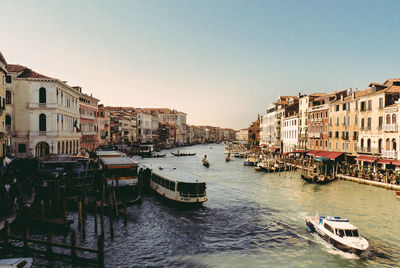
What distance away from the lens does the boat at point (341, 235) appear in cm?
1439

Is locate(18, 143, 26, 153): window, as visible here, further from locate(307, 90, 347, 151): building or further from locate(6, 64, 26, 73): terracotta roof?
locate(307, 90, 347, 151): building

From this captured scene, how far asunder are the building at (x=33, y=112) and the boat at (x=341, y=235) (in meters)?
31.4

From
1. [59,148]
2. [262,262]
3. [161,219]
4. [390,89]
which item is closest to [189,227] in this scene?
[161,219]

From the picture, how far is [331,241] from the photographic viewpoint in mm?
15477

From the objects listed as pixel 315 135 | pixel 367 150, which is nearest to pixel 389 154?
pixel 367 150

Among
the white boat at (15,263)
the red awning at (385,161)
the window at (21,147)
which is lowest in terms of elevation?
the white boat at (15,263)

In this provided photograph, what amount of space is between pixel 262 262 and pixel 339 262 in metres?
3.54

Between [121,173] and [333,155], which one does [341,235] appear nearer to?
[121,173]

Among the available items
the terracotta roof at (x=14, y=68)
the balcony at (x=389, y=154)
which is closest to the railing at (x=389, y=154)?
the balcony at (x=389, y=154)

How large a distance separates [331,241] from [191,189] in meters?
9.90

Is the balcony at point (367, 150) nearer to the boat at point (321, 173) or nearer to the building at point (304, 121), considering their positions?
the boat at point (321, 173)

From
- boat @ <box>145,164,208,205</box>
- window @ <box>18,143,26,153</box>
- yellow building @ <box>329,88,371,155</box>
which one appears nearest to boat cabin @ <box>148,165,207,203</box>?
boat @ <box>145,164,208,205</box>

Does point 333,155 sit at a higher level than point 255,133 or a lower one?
lower

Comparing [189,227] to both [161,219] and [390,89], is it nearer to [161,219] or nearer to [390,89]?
[161,219]
